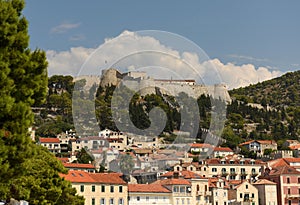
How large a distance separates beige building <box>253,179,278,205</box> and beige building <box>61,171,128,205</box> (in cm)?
2367

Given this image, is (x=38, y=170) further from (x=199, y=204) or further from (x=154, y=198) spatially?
(x=199, y=204)

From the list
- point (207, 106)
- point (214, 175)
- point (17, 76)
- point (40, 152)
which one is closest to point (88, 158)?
point (214, 175)

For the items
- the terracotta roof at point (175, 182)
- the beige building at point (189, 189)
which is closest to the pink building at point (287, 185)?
the beige building at point (189, 189)

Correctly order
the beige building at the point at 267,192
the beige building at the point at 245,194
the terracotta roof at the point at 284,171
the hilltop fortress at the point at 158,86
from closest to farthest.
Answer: the beige building at the point at 245,194 → the beige building at the point at 267,192 → the terracotta roof at the point at 284,171 → the hilltop fortress at the point at 158,86

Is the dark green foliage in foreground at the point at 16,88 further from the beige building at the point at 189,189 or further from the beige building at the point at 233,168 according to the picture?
the beige building at the point at 233,168

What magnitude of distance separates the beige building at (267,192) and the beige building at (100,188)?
77.6ft

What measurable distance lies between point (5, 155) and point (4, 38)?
136 inches

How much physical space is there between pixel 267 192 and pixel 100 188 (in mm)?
27339

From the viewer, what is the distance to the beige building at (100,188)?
62.7 metres

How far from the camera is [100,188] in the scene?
6406 centimetres

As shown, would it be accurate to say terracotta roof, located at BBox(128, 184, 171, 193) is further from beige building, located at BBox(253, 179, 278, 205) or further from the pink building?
the pink building

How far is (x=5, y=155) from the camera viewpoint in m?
16.7

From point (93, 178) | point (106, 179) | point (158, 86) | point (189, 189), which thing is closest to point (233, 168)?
point (158, 86)

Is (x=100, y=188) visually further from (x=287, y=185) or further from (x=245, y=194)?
(x=287, y=185)
